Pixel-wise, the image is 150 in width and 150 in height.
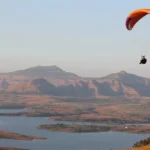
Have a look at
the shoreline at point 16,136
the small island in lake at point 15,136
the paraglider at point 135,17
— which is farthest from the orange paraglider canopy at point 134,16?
the small island in lake at point 15,136

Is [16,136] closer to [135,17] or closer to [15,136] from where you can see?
[15,136]

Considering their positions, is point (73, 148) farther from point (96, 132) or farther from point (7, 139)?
point (96, 132)

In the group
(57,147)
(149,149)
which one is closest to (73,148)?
(57,147)

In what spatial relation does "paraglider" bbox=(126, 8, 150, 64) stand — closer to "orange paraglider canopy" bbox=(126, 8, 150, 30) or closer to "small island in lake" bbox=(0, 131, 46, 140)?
"orange paraglider canopy" bbox=(126, 8, 150, 30)

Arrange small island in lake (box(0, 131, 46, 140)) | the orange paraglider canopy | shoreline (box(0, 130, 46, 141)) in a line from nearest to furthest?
the orange paraglider canopy, shoreline (box(0, 130, 46, 141)), small island in lake (box(0, 131, 46, 140))

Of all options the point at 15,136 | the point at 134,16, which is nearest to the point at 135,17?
the point at 134,16

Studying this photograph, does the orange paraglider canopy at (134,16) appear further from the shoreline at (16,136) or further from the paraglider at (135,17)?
the shoreline at (16,136)

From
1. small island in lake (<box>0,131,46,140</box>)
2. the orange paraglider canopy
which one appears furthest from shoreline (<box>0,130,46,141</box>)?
the orange paraglider canopy
